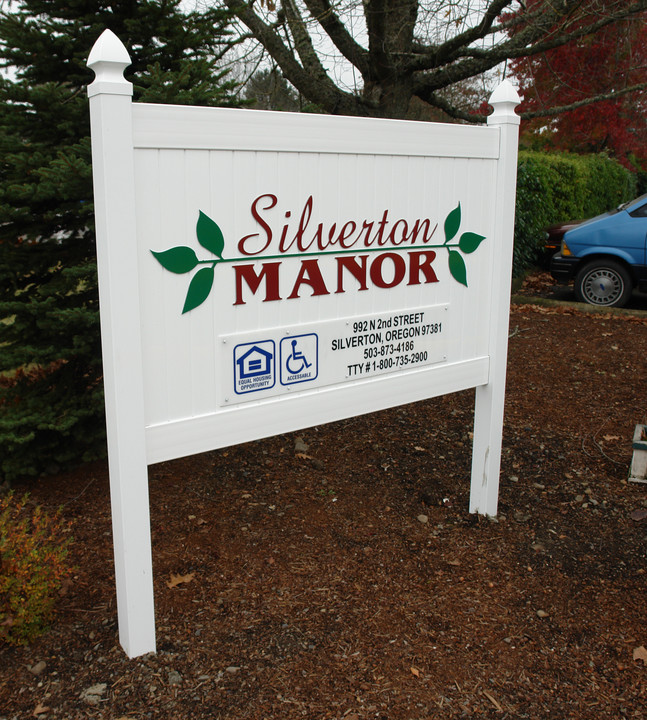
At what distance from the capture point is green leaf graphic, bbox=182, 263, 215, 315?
8.98ft

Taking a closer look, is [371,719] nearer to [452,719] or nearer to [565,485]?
[452,719]

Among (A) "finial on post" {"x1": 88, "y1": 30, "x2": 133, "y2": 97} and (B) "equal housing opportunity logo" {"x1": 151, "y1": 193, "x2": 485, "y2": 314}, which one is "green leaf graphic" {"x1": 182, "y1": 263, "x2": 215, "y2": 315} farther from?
(A) "finial on post" {"x1": 88, "y1": 30, "x2": 133, "y2": 97}

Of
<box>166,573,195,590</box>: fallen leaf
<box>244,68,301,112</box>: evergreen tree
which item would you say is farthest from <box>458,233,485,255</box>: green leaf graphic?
<box>244,68,301,112</box>: evergreen tree

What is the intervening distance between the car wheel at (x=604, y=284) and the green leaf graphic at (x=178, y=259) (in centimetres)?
831

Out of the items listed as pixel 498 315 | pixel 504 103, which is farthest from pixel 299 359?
pixel 504 103

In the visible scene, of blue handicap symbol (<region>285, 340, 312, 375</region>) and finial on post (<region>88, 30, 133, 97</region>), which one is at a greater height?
finial on post (<region>88, 30, 133, 97</region>)

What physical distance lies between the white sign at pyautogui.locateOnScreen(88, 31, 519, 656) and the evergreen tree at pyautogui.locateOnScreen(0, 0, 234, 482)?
1210mm

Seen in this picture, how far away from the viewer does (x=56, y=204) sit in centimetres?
403

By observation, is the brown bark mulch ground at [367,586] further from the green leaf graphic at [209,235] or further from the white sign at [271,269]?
the green leaf graphic at [209,235]

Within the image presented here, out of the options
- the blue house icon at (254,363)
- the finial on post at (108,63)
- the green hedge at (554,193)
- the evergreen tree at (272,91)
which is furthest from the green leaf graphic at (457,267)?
the green hedge at (554,193)

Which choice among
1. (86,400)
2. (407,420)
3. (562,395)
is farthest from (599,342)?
(86,400)

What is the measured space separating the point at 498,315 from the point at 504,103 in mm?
1081

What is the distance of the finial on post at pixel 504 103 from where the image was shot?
12.1 ft

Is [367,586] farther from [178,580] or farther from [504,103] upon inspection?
[504,103]
